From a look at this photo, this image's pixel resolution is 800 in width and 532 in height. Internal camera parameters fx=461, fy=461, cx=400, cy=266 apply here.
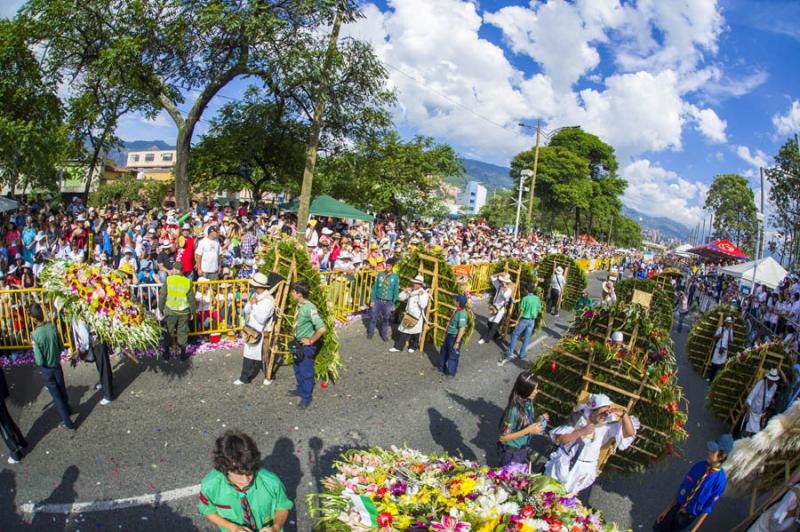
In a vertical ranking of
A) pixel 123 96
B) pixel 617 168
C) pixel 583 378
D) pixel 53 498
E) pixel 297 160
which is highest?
pixel 617 168

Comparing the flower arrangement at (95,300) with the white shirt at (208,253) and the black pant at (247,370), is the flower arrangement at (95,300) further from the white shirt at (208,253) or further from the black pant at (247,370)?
the white shirt at (208,253)

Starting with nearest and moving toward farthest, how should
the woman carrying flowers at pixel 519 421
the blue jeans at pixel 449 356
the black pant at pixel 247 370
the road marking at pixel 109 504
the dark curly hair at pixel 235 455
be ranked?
the dark curly hair at pixel 235 455
the road marking at pixel 109 504
the woman carrying flowers at pixel 519 421
the black pant at pixel 247 370
the blue jeans at pixel 449 356

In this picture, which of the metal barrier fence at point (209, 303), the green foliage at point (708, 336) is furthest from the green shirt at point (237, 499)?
the green foliage at point (708, 336)

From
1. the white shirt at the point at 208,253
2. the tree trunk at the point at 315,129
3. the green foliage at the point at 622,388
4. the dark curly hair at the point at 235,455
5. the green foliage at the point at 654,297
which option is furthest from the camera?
the green foliage at the point at 654,297

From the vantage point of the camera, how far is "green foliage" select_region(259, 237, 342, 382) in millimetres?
6711

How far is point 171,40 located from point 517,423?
1565 cm

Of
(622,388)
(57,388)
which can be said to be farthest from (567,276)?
(57,388)

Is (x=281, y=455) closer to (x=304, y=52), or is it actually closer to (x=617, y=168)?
(x=304, y=52)

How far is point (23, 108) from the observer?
1603 cm

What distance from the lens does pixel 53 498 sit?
14.0 ft

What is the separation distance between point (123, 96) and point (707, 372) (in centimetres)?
2165

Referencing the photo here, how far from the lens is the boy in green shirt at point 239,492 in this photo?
2.87m

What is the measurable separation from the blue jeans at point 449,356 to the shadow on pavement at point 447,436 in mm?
1523

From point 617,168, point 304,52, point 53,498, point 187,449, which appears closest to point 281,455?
point 187,449
